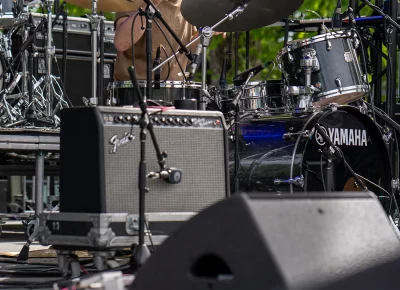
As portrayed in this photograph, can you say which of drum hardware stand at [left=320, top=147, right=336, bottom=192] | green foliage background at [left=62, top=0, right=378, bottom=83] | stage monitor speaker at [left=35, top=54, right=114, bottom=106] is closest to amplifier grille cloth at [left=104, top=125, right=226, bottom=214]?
drum hardware stand at [left=320, top=147, right=336, bottom=192]

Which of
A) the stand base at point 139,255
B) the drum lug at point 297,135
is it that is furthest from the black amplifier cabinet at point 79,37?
the stand base at point 139,255

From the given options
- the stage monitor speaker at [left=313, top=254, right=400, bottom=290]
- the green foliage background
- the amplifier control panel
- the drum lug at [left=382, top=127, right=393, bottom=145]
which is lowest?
the stage monitor speaker at [left=313, top=254, right=400, bottom=290]

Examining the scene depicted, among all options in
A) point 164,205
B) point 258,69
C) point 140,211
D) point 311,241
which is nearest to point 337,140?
point 258,69

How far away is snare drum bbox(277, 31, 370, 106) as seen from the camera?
6.70 meters

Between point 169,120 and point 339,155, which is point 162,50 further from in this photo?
point 169,120

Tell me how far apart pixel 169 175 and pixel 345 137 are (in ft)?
7.80

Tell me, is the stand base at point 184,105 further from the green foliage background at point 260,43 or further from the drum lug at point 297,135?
the green foliage background at point 260,43

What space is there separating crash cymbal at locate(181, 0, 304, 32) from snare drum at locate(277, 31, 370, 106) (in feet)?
Result: 1.02

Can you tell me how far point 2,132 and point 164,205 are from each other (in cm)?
244

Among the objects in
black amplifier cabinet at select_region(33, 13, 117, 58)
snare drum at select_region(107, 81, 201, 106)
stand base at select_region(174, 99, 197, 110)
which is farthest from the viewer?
black amplifier cabinet at select_region(33, 13, 117, 58)

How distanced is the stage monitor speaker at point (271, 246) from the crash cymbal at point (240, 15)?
3245 mm

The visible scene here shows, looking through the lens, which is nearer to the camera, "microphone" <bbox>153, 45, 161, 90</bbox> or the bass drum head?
"microphone" <bbox>153, 45, 161, 90</bbox>

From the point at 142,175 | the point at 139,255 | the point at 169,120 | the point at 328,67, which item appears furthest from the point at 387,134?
the point at 139,255

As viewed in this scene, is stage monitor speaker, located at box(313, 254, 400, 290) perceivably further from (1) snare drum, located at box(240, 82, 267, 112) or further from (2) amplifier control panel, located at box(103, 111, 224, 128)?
(1) snare drum, located at box(240, 82, 267, 112)
